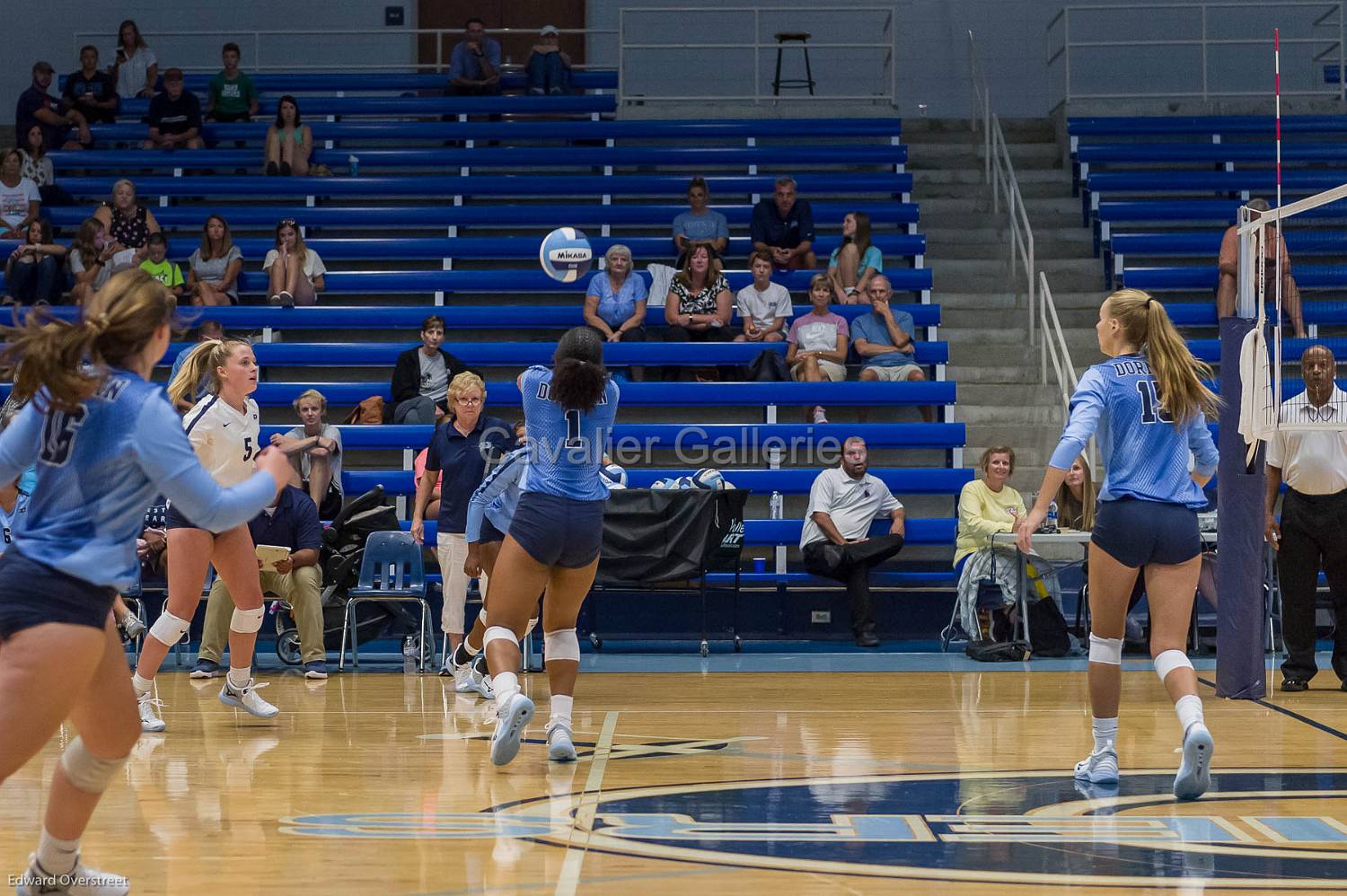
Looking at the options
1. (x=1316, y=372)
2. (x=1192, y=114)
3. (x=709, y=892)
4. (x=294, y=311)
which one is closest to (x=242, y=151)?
(x=294, y=311)

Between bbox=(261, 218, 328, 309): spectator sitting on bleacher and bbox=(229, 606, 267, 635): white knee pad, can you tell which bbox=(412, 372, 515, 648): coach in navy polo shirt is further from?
bbox=(261, 218, 328, 309): spectator sitting on bleacher

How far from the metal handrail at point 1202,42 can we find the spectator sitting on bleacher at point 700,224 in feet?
15.3

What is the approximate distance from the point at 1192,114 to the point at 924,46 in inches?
128

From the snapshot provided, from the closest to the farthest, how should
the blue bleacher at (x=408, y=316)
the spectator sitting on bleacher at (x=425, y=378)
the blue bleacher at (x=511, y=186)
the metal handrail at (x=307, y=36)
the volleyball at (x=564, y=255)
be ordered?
the volleyball at (x=564, y=255) → the spectator sitting on bleacher at (x=425, y=378) → the blue bleacher at (x=408, y=316) → the blue bleacher at (x=511, y=186) → the metal handrail at (x=307, y=36)

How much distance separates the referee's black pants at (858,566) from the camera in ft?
35.6

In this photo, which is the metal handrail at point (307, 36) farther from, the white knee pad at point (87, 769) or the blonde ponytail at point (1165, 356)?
the white knee pad at point (87, 769)

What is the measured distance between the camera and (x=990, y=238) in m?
15.1

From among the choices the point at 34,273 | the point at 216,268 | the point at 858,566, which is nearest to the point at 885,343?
the point at 858,566

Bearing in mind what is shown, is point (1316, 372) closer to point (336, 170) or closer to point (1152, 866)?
point (1152, 866)

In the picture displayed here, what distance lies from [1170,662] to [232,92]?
44.6 ft

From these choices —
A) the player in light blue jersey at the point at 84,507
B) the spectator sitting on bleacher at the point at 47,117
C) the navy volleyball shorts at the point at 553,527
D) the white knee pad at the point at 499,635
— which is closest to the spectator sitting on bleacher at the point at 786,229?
the spectator sitting on bleacher at the point at 47,117

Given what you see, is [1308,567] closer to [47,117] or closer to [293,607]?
[293,607]

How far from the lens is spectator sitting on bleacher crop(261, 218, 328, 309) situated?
13570mm

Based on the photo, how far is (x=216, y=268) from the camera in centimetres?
1383
